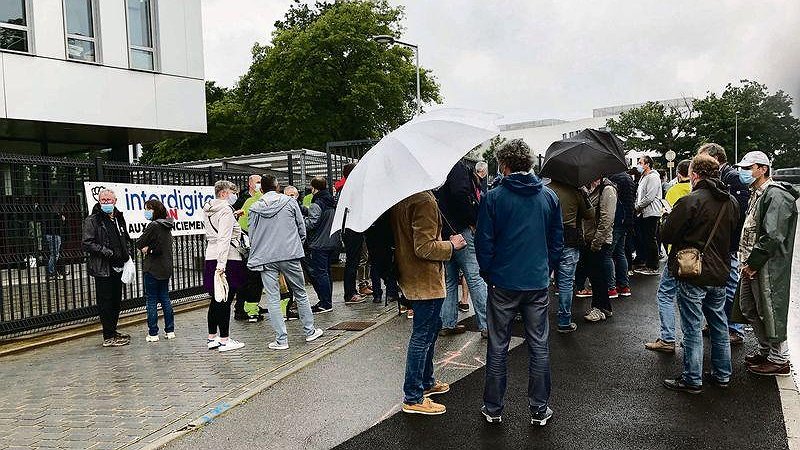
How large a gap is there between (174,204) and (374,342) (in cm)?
480

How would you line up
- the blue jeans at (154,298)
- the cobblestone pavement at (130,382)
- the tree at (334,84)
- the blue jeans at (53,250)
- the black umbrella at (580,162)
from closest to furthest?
Result: the cobblestone pavement at (130,382) → the black umbrella at (580,162) → the blue jeans at (154,298) → the blue jeans at (53,250) → the tree at (334,84)

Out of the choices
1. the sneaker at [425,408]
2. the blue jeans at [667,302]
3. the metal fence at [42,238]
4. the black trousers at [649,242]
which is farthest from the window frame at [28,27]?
the blue jeans at [667,302]

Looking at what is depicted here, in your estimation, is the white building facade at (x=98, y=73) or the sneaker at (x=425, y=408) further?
the white building facade at (x=98, y=73)

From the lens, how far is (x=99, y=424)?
4910 millimetres

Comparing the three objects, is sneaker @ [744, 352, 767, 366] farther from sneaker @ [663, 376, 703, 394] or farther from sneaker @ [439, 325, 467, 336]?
sneaker @ [439, 325, 467, 336]

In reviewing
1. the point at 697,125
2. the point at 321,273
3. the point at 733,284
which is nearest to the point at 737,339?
the point at 733,284

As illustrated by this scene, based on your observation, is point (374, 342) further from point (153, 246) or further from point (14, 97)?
point (14, 97)

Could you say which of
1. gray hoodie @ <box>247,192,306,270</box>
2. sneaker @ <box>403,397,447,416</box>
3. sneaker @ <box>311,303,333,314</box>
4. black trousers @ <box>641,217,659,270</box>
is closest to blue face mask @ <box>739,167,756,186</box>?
sneaker @ <box>403,397,447,416</box>

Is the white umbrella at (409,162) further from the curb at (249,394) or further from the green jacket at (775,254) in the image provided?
the green jacket at (775,254)

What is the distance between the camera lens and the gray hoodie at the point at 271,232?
693 centimetres

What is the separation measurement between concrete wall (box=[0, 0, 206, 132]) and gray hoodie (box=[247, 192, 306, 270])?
437 inches

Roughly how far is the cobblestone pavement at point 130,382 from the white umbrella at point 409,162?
216 cm

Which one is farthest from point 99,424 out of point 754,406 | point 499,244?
point 754,406

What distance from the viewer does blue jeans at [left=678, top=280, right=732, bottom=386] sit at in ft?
16.1
